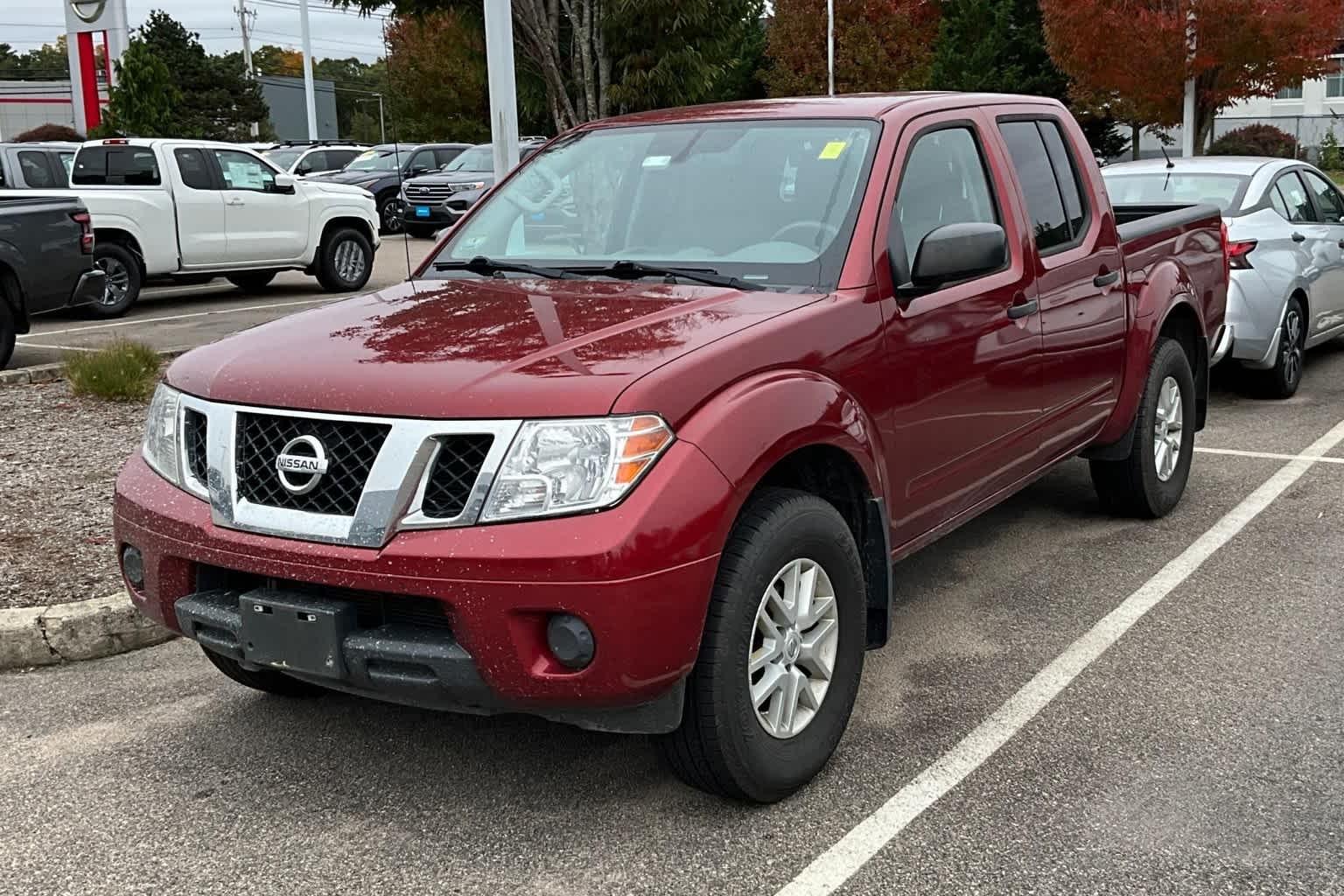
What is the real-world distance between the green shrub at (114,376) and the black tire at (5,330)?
149 cm

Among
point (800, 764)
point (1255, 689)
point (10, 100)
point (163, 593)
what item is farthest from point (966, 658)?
point (10, 100)

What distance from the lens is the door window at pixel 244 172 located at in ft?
52.2

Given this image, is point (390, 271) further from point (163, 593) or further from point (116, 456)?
point (163, 593)

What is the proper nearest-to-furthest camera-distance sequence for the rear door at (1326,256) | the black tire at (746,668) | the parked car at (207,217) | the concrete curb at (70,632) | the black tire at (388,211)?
1. the black tire at (746,668)
2. the concrete curb at (70,632)
3. the rear door at (1326,256)
4. the parked car at (207,217)
5. the black tire at (388,211)

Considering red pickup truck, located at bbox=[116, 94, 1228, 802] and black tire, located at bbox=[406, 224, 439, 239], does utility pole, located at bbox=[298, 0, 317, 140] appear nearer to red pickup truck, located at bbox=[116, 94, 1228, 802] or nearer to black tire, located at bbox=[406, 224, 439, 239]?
black tire, located at bbox=[406, 224, 439, 239]

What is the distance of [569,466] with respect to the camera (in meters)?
3.28

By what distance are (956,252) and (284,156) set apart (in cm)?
2843

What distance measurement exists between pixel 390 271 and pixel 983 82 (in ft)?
84.5

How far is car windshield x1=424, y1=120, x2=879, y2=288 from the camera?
4.34m

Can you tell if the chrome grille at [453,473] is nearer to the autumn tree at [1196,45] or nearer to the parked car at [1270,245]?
the parked car at [1270,245]

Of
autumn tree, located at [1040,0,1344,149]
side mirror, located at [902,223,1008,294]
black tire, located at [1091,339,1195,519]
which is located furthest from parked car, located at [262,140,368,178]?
side mirror, located at [902,223,1008,294]

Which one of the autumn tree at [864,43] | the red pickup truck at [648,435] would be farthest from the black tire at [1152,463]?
the autumn tree at [864,43]

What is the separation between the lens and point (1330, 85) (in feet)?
191

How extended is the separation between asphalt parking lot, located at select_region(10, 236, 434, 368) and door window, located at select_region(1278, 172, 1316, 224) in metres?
6.02
